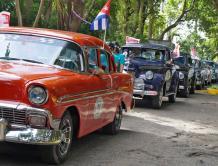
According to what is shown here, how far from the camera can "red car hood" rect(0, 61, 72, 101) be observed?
21.3 feet

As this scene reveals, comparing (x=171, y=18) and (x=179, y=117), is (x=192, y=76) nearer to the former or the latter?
(x=179, y=117)

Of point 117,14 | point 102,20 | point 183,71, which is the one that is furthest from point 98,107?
point 117,14

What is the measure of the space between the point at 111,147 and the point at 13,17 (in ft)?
50.3

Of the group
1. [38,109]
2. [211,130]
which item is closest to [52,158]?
[38,109]

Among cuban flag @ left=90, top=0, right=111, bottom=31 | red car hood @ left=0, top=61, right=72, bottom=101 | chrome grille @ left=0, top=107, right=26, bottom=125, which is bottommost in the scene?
chrome grille @ left=0, top=107, right=26, bottom=125

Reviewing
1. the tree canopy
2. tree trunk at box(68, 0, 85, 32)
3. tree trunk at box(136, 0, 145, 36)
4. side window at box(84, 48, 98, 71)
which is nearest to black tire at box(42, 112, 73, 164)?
side window at box(84, 48, 98, 71)

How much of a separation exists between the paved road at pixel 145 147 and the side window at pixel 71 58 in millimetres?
1262

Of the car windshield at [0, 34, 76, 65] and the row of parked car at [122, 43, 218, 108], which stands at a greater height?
the car windshield at [0, 34, 76, 65]

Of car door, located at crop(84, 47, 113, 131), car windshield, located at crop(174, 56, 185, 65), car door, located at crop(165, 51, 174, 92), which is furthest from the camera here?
car windshield, located at crop(174, 56, 185, 65)

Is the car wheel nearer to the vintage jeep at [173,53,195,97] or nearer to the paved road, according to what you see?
the paved road

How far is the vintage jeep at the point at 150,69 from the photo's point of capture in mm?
16391

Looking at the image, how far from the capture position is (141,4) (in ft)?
116

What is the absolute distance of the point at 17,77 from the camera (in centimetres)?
659

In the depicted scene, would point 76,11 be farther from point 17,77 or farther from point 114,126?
point 17,77
